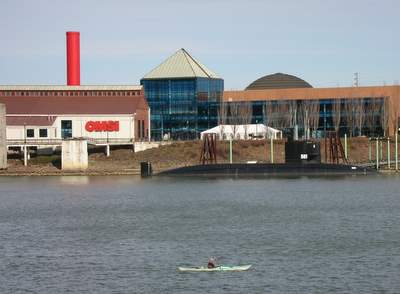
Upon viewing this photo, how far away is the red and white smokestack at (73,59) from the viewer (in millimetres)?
153375

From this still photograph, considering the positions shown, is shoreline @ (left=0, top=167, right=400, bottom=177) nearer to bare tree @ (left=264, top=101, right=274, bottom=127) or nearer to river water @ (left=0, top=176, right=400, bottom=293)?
river water @ (left=0, top=176, right=400, bottom=293)

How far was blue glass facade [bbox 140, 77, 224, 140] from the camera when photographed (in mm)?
167625

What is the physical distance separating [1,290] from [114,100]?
98198 mm

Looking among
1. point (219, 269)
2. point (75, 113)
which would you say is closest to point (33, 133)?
point (75, 113)

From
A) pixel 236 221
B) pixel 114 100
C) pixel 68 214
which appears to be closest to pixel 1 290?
pixel 236 221

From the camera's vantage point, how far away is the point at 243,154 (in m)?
128

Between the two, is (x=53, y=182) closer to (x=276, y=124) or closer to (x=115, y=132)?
(x=115, y=132)

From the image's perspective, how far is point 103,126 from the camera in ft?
441

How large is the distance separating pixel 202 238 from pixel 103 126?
78.9 m

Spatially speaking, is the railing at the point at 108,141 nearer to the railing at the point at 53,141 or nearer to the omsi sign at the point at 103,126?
the railing at the point at 53,141

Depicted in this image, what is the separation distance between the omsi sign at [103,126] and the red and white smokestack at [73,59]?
19.8m

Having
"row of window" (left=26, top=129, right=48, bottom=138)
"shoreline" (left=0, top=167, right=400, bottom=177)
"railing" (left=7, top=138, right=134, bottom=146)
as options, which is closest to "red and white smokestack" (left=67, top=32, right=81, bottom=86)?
"row of window" (left=26, top=129, right=48, bottom=138)

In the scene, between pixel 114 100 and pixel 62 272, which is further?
pixel 114 100

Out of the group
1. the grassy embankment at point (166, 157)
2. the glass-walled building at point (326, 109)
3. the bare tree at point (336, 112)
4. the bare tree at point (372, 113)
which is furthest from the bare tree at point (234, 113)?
the grassy embankment at point (166, 157)
